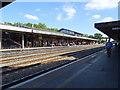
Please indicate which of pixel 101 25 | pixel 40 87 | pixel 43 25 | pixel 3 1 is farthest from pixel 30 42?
pixel 43 25

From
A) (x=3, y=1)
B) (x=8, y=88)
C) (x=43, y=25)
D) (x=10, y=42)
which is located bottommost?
(x=8, y=88)

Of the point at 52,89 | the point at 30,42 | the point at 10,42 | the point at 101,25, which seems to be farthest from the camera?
the point at 30,42

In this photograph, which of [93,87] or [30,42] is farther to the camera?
[30,42]

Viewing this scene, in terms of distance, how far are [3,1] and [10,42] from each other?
22.6 metres

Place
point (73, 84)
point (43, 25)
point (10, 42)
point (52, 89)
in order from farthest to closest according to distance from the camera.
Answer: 1. point (43, 25)
2. point (10, 42)
3. point (73, 84)
4. point (52, 89)

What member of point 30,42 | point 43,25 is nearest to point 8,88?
point 30,42

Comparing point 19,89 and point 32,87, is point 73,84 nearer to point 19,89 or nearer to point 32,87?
point 32,87

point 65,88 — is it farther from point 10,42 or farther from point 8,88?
point 10,42

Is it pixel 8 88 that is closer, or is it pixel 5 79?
pixel 8 88

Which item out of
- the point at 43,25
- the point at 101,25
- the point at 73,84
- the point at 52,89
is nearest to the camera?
the point at 52,89

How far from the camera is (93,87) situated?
379 centimetres

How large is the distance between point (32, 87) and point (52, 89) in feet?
2.55

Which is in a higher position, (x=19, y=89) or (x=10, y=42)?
(x=10, y=42)

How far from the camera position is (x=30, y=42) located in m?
31.1
